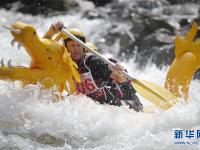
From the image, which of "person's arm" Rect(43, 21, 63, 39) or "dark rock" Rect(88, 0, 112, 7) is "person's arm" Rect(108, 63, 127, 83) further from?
"dark rock" Rect(88, 0, 112, 7)

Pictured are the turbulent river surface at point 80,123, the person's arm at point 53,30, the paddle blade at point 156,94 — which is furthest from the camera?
the person's arm at point 53,30

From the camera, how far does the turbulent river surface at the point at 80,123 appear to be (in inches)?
184

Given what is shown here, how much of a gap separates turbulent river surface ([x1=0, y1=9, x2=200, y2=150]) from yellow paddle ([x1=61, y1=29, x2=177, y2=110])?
22 centimetres

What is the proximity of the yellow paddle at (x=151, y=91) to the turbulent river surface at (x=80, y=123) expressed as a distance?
22cm

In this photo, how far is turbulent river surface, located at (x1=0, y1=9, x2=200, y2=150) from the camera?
4.68 metres

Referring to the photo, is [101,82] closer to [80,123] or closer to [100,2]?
[80,123]

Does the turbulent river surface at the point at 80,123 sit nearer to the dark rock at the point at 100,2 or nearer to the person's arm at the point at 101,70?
the person's arm at the point at 101,70

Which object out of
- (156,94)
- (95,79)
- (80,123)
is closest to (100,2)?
(95,79)

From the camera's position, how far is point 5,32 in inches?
427

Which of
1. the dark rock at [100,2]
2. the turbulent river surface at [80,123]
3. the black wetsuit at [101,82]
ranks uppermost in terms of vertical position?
the dark rock at [100,2]

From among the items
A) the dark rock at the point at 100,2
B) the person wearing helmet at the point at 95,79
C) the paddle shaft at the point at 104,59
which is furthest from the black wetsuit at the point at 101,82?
the dark rock at the point at 100,2

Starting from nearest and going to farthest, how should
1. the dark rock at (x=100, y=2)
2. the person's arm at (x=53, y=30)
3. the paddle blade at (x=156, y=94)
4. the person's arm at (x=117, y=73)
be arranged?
the person's arm at (x=117, y=73) → the paddle blade at (x=156, y=94) → the person's arm at (x=53, y=30) → the dark rock at (x=100, y=2)

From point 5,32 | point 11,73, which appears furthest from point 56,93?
point 5,32

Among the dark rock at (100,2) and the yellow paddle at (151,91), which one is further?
the dark rock at (100,2)
